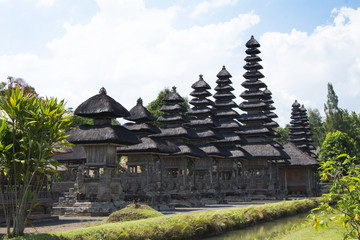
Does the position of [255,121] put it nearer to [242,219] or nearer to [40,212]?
[242,219]

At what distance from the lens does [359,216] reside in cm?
823

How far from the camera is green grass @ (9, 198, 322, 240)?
1457 cm

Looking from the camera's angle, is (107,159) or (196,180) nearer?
(107,159)

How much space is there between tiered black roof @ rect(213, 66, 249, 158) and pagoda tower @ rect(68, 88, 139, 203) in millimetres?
20180

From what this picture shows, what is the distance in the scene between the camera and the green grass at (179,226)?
14570 mm

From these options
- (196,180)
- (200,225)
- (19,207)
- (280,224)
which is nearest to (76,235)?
(19,207)

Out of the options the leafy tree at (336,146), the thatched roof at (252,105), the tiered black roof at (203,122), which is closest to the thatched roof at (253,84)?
the thatched roof at (252,105)

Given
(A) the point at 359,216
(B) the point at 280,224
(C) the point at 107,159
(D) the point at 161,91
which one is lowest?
(B) the point at 280,224

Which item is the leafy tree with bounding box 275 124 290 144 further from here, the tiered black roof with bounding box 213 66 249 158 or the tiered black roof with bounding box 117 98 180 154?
the tiered black roof with bounding box 117 98 180 154

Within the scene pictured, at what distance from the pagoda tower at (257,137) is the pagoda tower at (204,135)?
613 cm

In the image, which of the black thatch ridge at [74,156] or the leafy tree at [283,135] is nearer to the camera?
the black thatch ridge at [74,156]

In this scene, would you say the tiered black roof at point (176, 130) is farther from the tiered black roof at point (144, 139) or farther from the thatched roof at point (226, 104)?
the thatched roof at point (226, 104)

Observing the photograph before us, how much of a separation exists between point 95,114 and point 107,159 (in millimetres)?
2972

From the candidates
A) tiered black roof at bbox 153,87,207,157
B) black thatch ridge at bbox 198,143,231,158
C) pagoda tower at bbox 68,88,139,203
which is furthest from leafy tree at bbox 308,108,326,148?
pagoda tower at bbox 68,88,139,203
